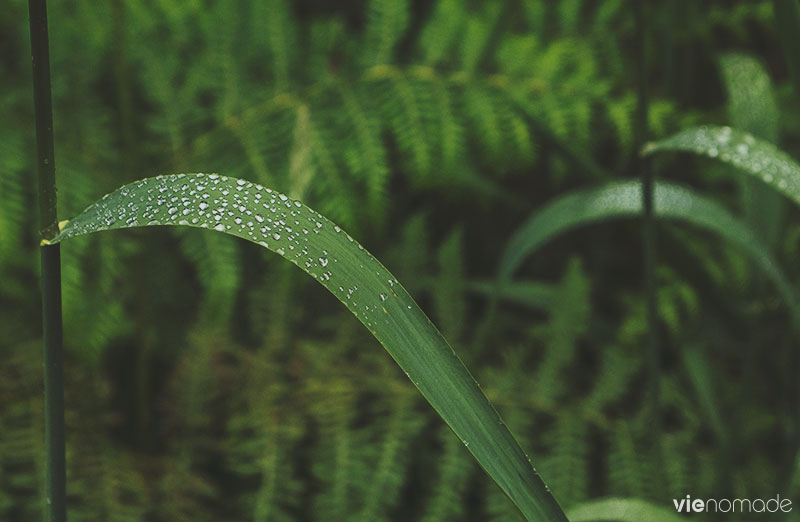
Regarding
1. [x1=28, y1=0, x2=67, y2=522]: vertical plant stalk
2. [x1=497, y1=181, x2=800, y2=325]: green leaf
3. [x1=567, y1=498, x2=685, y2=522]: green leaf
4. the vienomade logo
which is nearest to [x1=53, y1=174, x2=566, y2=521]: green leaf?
[x1=28, y1=0, x2=67, y2=522]: vertical plant stalk

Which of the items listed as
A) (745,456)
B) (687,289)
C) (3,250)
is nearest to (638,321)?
(687,289)

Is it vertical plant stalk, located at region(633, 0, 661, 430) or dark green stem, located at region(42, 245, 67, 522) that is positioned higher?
vertical plant stalk, located at region(633, 0, 661, 430)

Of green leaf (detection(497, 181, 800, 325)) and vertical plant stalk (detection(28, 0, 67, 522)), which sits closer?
vertical plant stalk (detection(28, 0, 67, 522))

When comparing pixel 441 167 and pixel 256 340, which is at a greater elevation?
pixel 441 167

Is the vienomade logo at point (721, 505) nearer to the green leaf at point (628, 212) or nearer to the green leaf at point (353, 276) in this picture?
the green leaf at point (628, 212)

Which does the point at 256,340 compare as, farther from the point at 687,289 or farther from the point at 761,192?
→ the point at 761,192

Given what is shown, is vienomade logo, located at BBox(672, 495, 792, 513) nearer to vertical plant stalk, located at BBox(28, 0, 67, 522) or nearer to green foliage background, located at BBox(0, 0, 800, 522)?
green foliage background, located at BBox(0, 0, 800, 522)

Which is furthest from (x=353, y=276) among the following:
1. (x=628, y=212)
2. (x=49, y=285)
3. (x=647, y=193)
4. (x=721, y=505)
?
(x=721, y=505)
